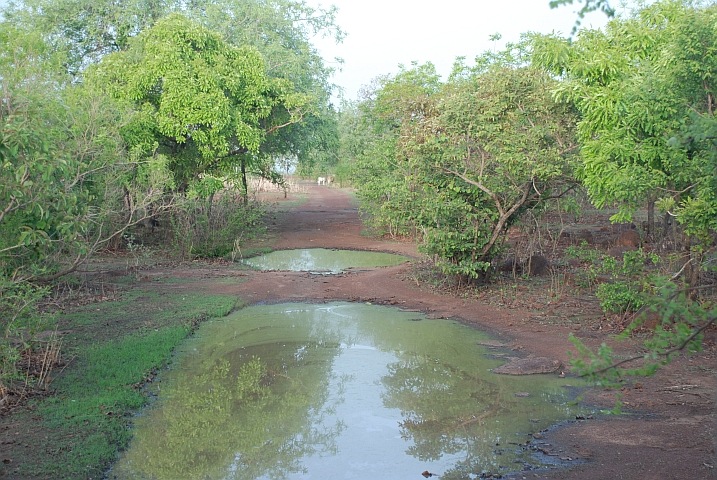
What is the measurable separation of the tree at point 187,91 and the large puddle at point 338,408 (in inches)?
261

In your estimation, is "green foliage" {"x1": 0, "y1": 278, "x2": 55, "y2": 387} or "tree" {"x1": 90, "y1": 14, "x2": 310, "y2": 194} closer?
"green foliage" {"x1": 0, "y1": 278, "x2": 55, "y2": 387}

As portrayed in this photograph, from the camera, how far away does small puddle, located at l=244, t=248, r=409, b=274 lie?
1648 centimetres

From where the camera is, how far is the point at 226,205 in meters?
16.4

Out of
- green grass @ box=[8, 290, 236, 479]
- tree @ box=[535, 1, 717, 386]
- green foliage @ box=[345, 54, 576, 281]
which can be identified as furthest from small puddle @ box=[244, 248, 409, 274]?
tree @ box=[535, 1, 717, 386]

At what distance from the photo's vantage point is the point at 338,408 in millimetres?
7078

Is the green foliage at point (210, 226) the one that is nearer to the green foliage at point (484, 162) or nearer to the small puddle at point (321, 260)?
the small puddle at point (321, 260)

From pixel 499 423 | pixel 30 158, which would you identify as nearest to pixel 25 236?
pixel 30 158

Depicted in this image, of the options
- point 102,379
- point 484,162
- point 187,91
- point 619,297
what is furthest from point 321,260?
point 102,379

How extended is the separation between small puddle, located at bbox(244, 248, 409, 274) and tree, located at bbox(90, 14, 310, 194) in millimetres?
2963

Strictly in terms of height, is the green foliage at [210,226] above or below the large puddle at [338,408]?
above

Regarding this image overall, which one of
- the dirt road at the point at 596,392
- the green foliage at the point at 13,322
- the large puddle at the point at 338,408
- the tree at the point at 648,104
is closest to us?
the dirt road at the point at 596,392

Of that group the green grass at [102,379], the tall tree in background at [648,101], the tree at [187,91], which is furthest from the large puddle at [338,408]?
the tree at [187,91]

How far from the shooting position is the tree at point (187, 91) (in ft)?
49.5

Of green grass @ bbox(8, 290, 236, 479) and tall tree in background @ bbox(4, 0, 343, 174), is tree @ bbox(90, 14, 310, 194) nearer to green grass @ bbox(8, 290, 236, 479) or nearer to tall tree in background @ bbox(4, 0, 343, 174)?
tall tree in background @ bbox(4, 0, 343, 174)
